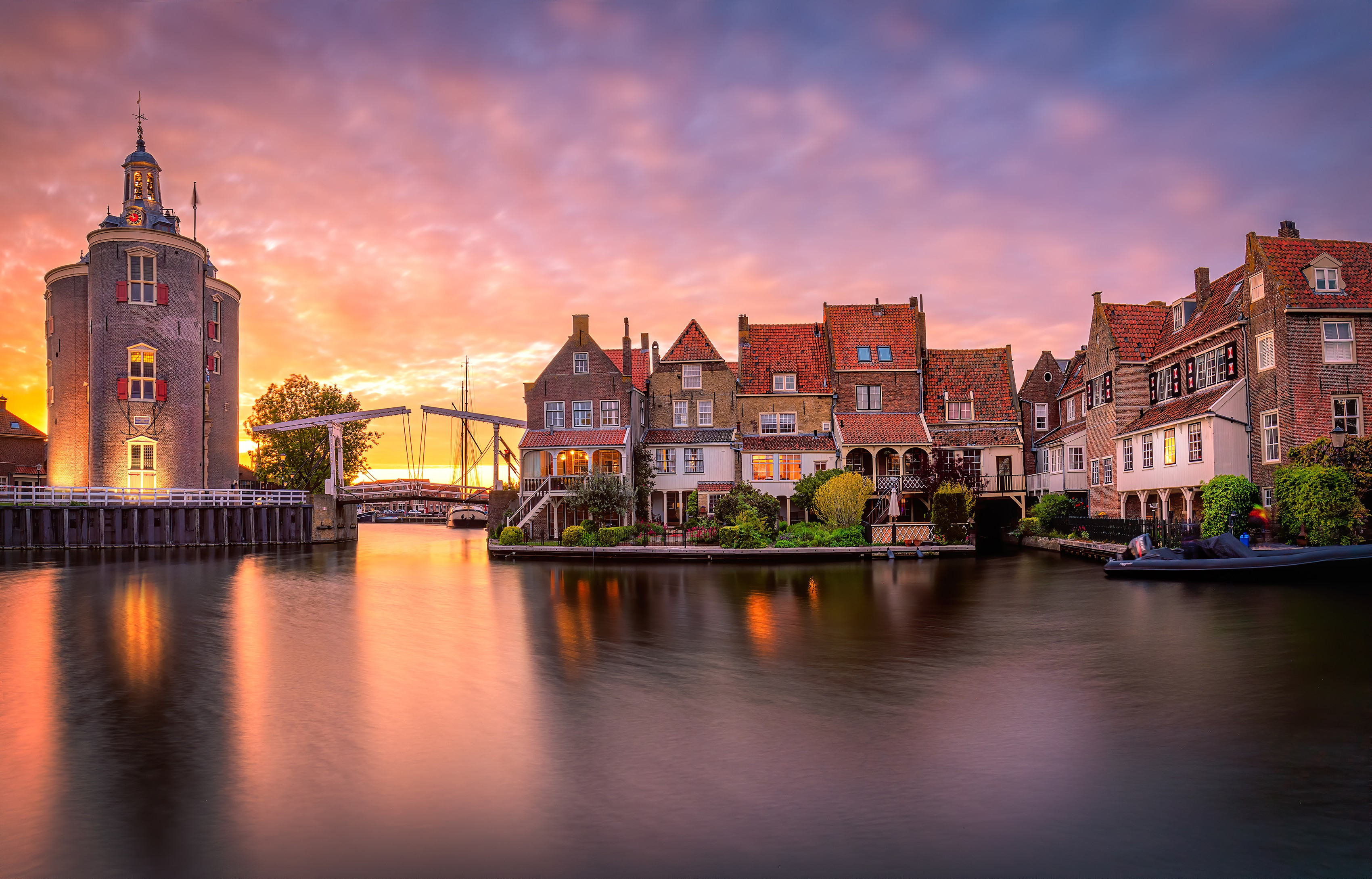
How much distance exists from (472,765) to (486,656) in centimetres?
829

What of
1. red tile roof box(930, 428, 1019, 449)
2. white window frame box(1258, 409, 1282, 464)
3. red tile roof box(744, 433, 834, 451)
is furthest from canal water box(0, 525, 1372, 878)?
red tile roof box(930, 428, 1019, 449)

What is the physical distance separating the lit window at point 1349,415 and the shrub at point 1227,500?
449 cm

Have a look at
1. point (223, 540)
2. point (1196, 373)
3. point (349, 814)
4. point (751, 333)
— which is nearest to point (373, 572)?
point (223, 540)

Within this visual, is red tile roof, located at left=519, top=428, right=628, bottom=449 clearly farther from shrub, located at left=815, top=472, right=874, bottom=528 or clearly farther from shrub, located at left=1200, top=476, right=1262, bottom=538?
shrub, located at left=1200, top=476, right=1262, bottom=538

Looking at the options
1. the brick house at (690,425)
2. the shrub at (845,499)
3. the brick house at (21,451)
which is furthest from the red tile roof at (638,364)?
the brick house at (21,451)

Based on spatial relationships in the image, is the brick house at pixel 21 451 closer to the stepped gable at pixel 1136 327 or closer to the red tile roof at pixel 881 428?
the red tile roof at pixel 881 428

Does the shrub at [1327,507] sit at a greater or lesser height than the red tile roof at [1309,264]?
lesser

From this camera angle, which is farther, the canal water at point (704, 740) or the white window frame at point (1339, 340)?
the white window frame at point (1339, 340)

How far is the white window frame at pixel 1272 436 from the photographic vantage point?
106 feet

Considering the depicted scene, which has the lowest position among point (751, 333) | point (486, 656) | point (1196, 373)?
point (486, 656)

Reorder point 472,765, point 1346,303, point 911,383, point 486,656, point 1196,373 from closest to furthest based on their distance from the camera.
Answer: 1. point 472,765
2. point 486,656
3. point 1346,303
4. point 1196,373
5. point 911,383

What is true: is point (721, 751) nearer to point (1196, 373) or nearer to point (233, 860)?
point (233, 860)

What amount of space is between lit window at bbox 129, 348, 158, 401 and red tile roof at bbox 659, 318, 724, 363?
115 feet

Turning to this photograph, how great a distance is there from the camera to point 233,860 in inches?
360
